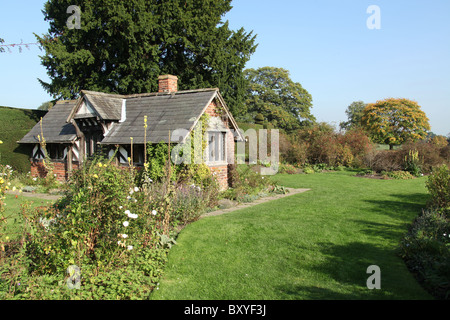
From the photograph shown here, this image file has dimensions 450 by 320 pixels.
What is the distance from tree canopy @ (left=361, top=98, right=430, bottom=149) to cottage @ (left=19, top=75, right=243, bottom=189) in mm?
29789

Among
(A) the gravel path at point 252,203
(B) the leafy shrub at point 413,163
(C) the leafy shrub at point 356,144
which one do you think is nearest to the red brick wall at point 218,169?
(A) the gravel path at point 252,203

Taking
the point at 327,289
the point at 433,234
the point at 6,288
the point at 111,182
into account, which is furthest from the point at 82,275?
the point at 433,234

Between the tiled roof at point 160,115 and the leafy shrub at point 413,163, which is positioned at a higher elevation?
the tiled roof at point 160,115

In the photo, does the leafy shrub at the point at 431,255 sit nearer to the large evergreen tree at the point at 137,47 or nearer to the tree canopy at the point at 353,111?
the large evergreen tree at the point at 137,47

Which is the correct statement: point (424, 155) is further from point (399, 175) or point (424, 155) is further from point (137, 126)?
point (137, 126)

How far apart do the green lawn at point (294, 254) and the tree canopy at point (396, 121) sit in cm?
3130

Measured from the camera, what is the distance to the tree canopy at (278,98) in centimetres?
4288

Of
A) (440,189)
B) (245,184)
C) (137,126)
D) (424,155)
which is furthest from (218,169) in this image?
(424,155)

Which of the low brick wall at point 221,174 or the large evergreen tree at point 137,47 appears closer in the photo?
the low brick wall at point 221,174

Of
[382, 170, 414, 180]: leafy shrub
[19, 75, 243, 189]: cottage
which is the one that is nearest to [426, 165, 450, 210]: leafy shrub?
[19, 75, 243, 189]: cottage

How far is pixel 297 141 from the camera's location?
24766 mm

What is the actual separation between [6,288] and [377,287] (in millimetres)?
5274

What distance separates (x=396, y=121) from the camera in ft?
129

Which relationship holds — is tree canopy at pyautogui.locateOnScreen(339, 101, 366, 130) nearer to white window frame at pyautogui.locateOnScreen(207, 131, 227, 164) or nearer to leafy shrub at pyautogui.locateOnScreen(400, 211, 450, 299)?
white window frame at pyautogui.locateOnScreen(207, 131, 227, 164)
